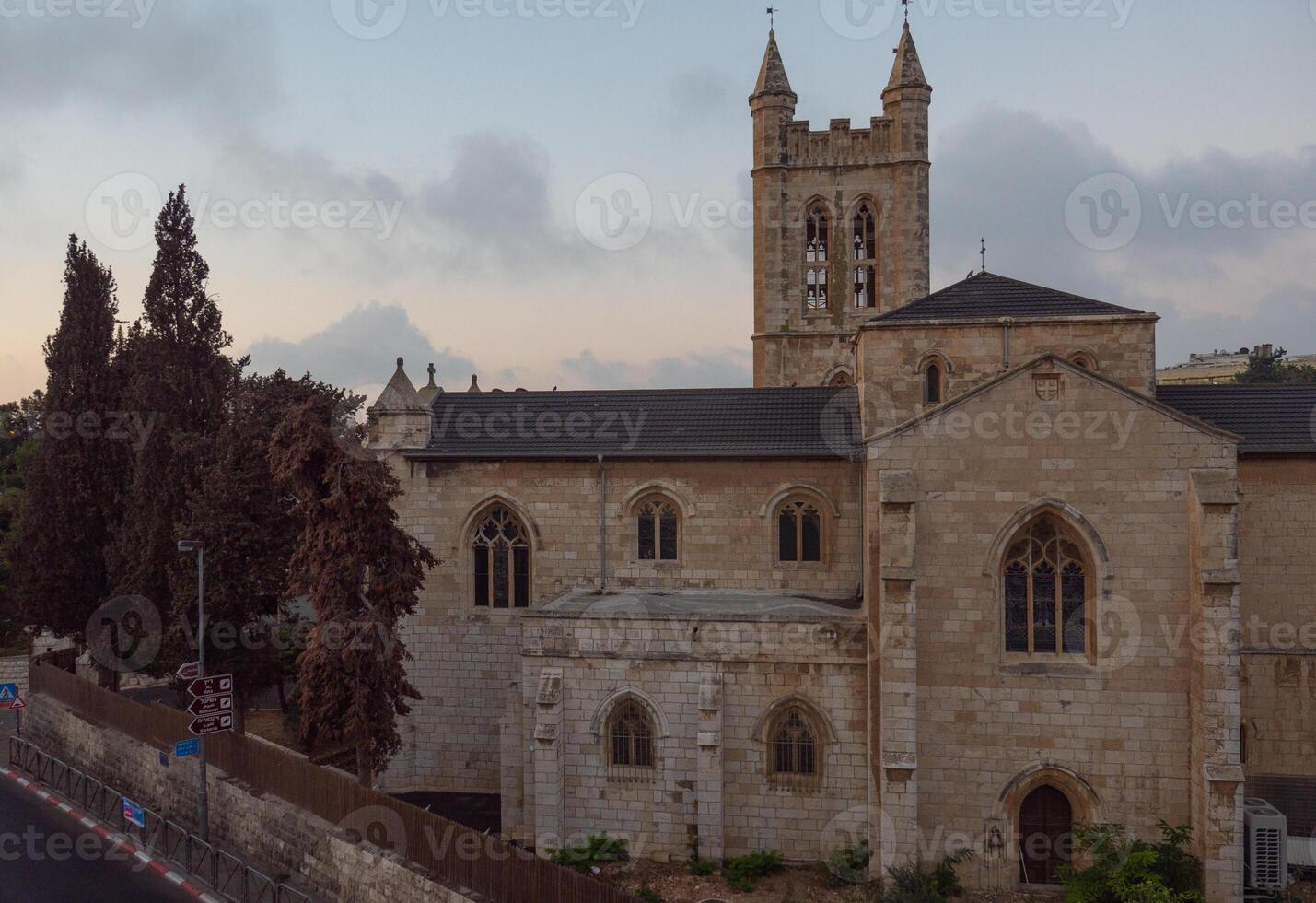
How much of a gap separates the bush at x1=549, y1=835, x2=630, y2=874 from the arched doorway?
25.0 ft

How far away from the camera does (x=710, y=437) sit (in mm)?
21406

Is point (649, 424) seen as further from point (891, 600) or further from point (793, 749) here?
point (793, 749)

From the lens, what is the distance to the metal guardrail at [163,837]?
16.8 metres

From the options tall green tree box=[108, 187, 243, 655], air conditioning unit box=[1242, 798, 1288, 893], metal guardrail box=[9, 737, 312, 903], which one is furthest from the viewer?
tall green tree box=[108, 187, 243, 655]

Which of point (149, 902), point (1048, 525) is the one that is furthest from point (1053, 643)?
point (149, 902)

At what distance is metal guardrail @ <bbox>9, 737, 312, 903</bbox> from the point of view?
661 inches

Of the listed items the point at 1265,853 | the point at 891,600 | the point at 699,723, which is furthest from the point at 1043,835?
the point at 699,723

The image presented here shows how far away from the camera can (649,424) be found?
22.2 meters

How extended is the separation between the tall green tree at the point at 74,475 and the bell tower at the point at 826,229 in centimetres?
2051

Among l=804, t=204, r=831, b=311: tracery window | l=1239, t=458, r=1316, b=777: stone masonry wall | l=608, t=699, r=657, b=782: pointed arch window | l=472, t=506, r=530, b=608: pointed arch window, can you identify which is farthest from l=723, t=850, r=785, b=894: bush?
l=804, t=204, r=831, b=311: tracery window

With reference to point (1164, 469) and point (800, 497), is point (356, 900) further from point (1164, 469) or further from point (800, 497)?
point (1164, 469)

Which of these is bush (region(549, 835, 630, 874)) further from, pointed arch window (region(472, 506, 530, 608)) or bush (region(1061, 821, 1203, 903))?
bush (region(1061, 821, 1203, 903))

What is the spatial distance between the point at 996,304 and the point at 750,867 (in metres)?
13.1

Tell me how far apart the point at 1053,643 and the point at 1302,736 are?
6450mm
